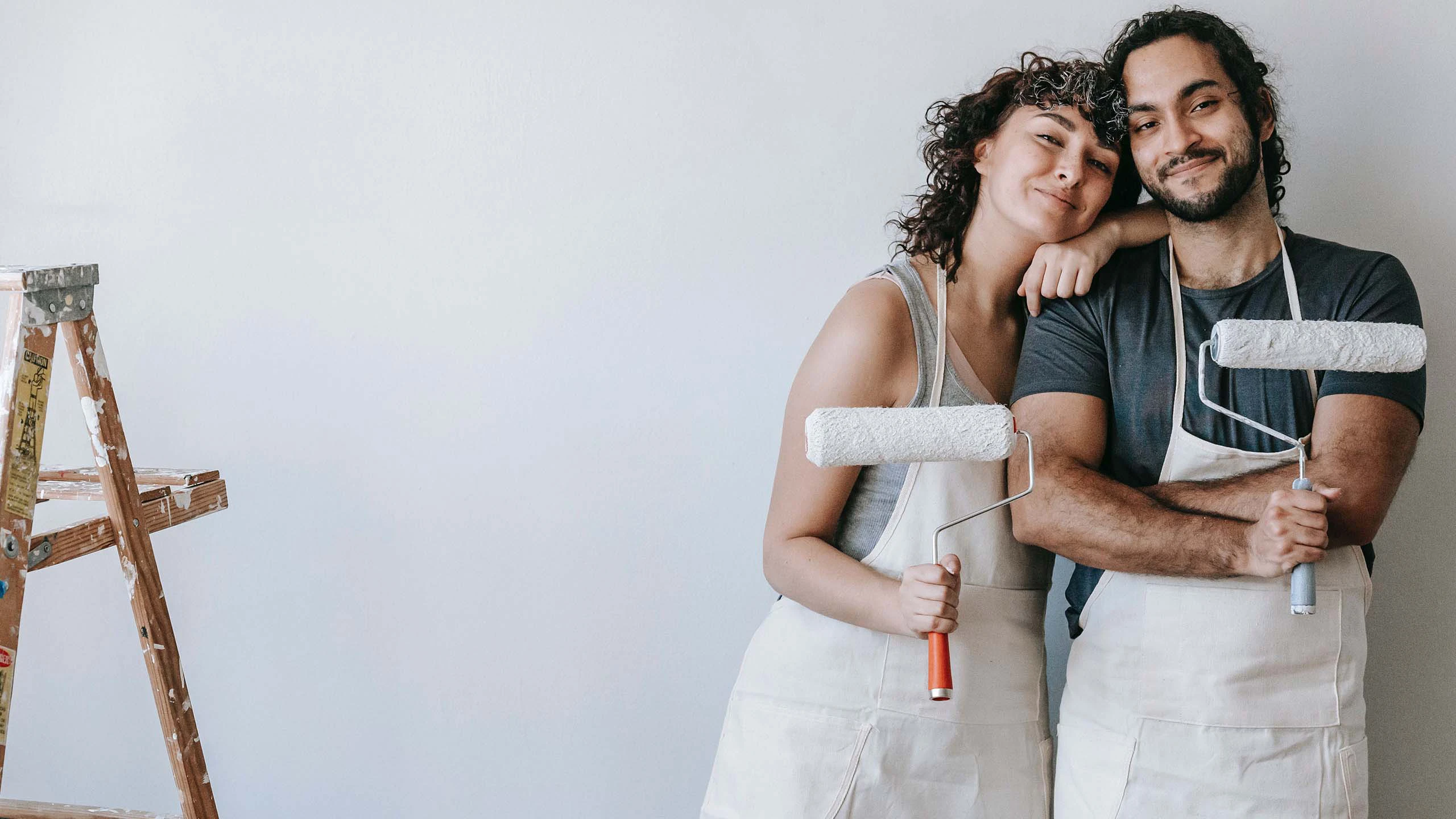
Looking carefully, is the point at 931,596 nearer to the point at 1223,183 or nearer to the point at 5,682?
the point at 1223,183

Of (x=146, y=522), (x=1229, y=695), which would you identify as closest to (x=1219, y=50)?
(x=1229, y=695)

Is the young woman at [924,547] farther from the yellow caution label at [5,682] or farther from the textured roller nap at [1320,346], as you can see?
the yellow caution label at [5,682]

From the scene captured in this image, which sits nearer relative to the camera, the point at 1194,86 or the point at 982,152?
the point at 1194,86

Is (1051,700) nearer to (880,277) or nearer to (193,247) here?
(880,277)

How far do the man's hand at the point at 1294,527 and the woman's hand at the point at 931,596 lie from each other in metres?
0.29

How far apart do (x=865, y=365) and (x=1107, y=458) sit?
31 centimetres

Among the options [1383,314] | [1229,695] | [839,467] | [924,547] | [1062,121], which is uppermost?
[1062,121]

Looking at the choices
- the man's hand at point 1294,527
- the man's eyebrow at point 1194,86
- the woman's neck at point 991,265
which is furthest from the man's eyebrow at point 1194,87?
the man's hand at point 1294,527

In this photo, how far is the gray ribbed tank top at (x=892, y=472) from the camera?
1262mm

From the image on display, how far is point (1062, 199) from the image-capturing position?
129cm

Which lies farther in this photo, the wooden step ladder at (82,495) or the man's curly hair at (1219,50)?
the man's curly hair at (1219,50)

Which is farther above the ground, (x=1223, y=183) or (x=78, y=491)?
(x=1223, y=183)

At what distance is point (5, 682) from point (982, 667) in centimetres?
100

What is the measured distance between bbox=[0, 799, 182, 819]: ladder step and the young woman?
637 millimetres
